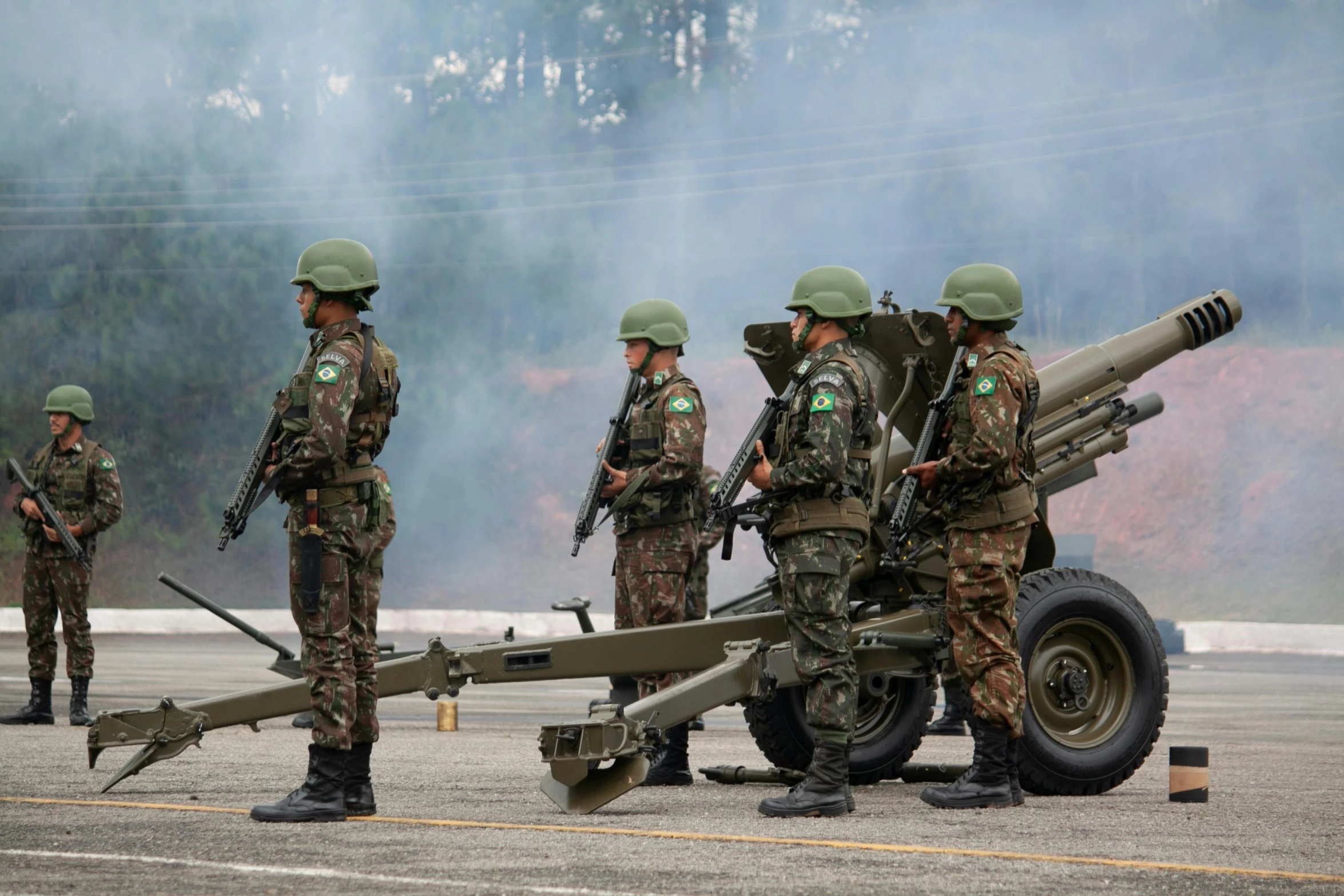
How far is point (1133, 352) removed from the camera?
28.4ft

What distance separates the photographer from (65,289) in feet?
112

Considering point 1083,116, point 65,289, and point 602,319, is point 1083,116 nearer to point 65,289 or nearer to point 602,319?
point 602,319

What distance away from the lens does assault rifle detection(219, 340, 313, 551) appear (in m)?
6.46

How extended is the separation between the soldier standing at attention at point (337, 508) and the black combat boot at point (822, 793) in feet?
5.12

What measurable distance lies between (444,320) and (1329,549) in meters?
17.5

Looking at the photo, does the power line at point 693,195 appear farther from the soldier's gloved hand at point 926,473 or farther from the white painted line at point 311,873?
the white painted line at point 311,873

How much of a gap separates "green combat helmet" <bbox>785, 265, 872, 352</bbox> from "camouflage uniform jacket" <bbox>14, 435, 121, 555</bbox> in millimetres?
6051

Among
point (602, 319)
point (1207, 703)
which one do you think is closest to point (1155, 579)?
point (602, 319)

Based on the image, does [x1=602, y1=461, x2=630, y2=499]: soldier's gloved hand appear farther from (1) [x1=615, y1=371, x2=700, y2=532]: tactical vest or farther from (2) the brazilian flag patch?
(2) the brazilian flag patch

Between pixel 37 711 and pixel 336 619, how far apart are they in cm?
559

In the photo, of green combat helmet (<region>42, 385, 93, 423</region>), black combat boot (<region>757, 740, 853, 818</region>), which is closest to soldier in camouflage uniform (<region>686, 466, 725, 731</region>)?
black combat boot (<region>757, 740, 853, 818</region>)

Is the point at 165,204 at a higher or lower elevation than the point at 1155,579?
higher

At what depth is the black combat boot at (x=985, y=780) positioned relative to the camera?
6.87m

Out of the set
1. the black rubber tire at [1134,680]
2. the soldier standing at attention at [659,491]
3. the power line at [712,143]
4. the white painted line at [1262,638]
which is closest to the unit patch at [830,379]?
the soldier standing at attention at [659,491]
